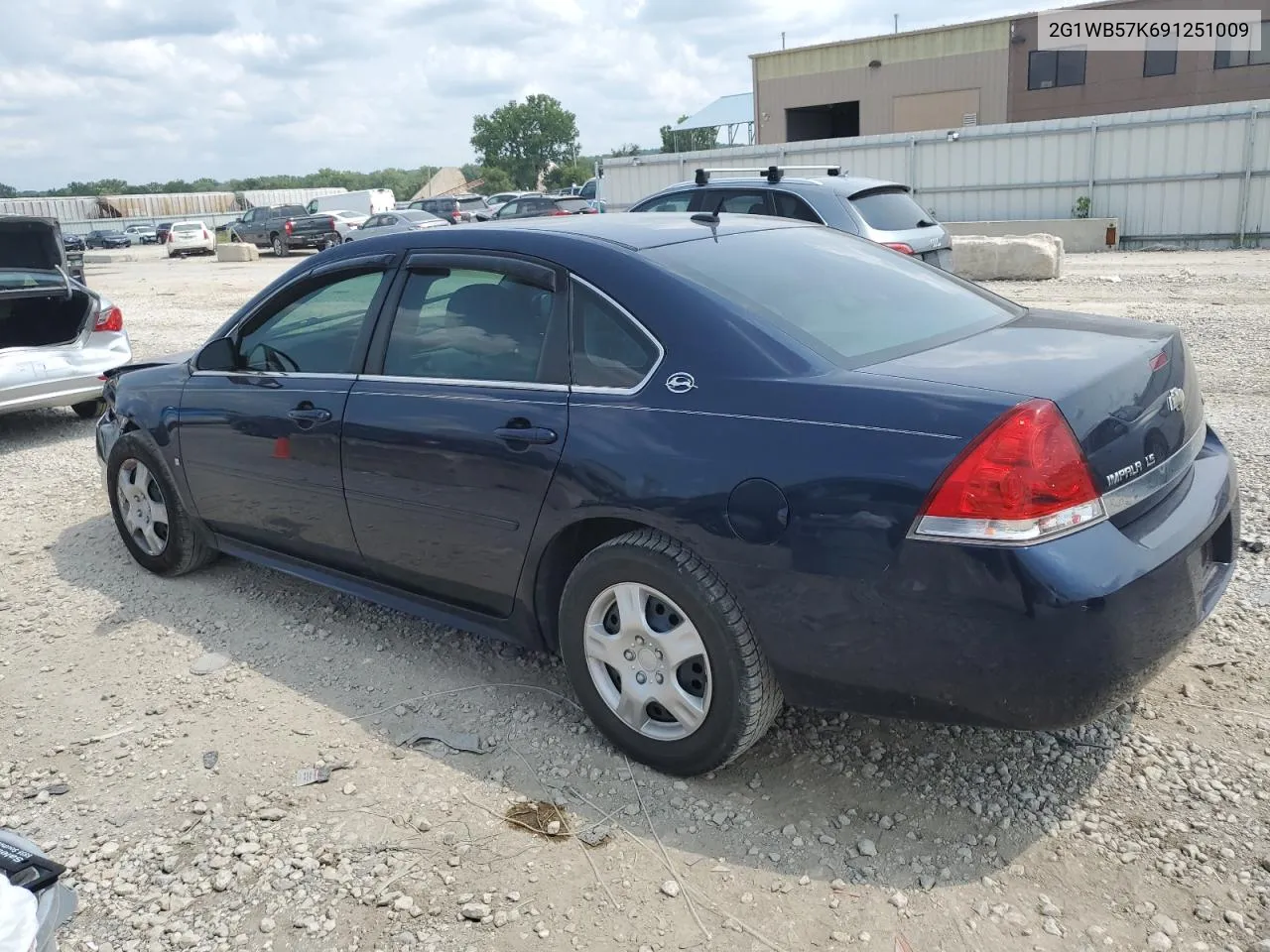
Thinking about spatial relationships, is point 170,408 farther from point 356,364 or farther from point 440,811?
point 440,811

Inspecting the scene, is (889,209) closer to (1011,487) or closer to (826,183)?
(826,183)

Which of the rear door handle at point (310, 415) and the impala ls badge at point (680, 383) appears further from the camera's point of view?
the rear door handle at point (310, 415)

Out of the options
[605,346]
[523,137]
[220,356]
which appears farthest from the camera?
[523,137]

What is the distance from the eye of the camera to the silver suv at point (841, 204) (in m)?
9.89

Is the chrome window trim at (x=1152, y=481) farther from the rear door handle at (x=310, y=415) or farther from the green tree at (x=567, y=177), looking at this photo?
the green tree at (x=567, y=177)

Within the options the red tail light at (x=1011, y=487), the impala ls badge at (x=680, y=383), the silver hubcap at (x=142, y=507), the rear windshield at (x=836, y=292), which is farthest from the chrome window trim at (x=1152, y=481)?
the silver hubcap at (x=142, y=507)

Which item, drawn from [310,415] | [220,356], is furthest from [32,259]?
[310,415]

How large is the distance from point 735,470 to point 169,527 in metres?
3.24

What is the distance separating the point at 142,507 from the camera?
5.09m

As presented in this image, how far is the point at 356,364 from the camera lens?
396 centimetres

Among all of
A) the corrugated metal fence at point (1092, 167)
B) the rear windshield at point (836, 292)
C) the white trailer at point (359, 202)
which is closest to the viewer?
the rear windshield at point (836, 292)

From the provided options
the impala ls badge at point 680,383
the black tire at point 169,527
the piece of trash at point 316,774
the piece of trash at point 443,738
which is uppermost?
the impala ls badge at point 680,383

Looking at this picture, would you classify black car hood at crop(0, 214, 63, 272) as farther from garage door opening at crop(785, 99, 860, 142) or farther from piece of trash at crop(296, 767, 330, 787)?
garage door opening at crop(785, 99, 860, 142)

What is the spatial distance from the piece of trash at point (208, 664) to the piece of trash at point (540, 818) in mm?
1670
